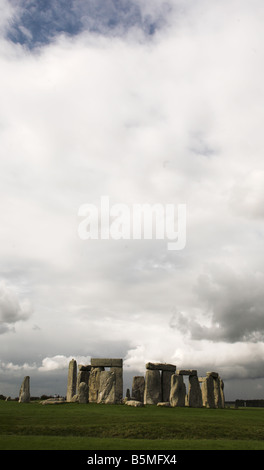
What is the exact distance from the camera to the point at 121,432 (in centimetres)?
1616

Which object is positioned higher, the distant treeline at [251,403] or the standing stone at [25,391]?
the standing stone at [25,391]

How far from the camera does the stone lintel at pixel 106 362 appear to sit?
102 feet

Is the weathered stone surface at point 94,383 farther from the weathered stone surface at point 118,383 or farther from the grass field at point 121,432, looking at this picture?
the grass field at point 121,432

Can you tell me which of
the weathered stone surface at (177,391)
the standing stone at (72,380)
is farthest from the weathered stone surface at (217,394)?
the standing stone at (72,380)

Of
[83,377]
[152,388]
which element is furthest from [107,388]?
[83,377]

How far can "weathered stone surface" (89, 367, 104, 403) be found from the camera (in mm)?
30484

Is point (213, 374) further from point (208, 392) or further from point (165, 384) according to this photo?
point (165, 384)

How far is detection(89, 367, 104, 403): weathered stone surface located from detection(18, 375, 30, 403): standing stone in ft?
15.4

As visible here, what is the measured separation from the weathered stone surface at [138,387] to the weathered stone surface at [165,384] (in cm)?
136

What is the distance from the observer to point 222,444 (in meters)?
14.7
